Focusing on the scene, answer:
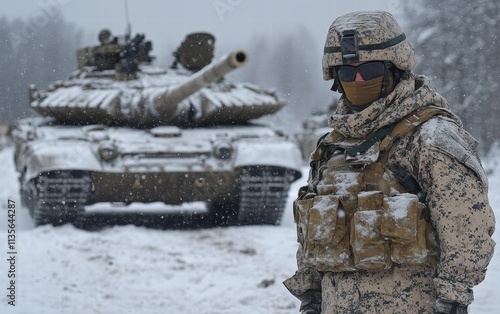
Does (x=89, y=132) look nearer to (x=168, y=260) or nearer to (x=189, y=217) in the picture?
(x=189, y=217)

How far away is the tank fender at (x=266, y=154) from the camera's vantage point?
998 centimetres

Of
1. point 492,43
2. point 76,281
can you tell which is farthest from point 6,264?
point 492,43

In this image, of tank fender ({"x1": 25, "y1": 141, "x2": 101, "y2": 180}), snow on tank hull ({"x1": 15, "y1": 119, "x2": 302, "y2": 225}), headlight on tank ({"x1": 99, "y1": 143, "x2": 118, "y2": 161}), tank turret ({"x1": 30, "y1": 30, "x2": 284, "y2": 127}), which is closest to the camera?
tank fender ({"x1": 25, "y1": 141, "x2": 101, "y2": 180})

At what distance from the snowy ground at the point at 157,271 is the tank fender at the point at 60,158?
669mm

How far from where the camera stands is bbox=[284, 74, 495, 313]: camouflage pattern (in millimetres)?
2660

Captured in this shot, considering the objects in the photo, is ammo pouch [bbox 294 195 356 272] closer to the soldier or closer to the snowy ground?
the soldier

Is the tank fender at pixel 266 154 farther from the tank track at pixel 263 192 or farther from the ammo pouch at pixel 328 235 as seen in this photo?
the ammo pouch at pixel 328 235

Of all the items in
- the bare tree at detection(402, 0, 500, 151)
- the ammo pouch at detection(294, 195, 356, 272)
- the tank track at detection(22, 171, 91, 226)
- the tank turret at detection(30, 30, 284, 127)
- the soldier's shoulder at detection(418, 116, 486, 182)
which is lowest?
the tank track at detection(22, 171, 91, 226)

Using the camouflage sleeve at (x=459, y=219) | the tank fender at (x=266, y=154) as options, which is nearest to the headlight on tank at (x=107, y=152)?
the tank fender at (x=266, y=154)

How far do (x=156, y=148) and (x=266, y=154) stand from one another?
124cm

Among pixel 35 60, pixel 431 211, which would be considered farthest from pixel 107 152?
pixel 35 60

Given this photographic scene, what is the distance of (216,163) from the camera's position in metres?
10.1

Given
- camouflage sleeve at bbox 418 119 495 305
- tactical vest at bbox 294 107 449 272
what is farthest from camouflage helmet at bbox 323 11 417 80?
camouflage sleeve at bbox 418 119 495 305

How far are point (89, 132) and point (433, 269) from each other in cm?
820
